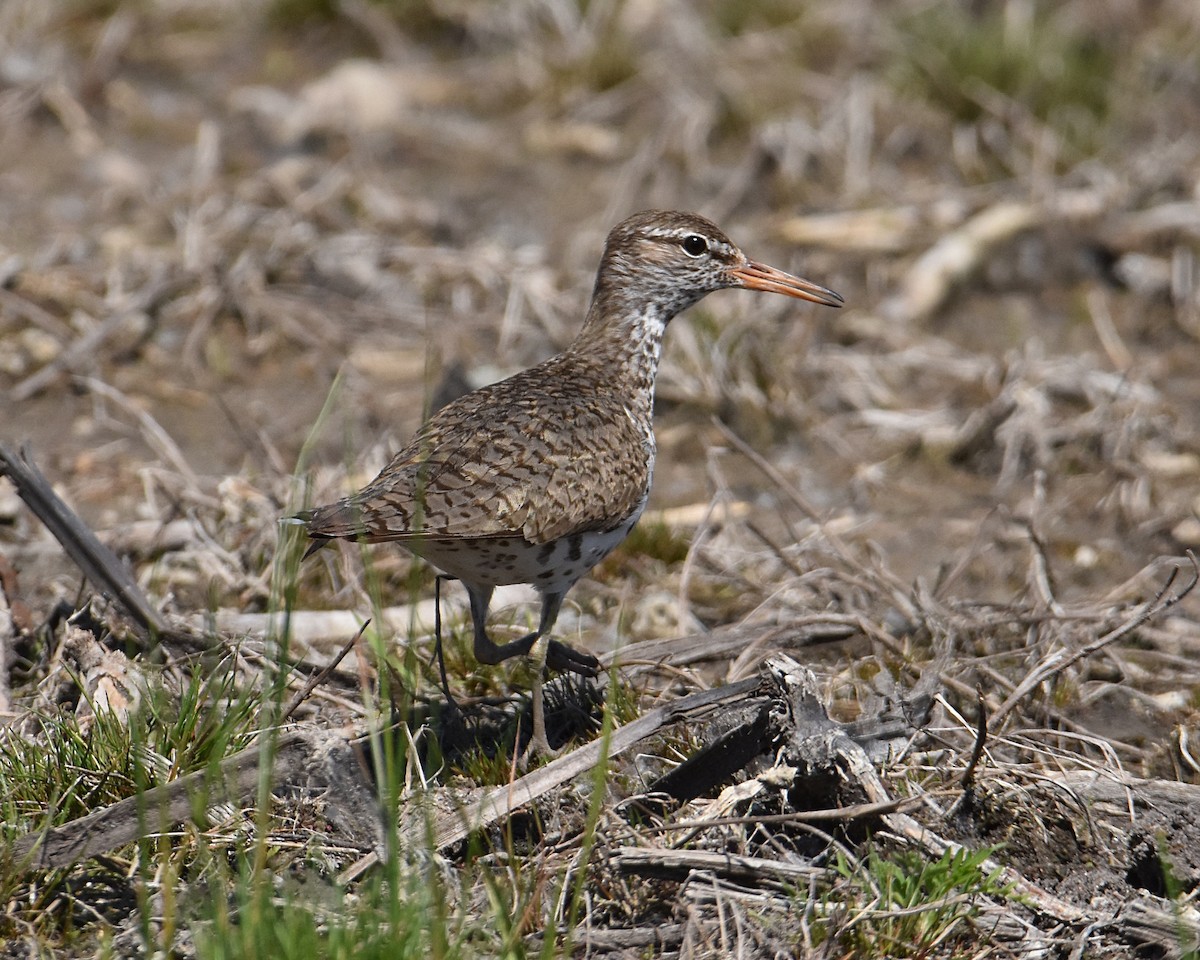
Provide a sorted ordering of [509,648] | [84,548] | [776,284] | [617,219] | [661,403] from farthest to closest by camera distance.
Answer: [617,219] → [661,403] → [776,284] → [509,648] → [84,548]

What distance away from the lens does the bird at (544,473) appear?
172 inches

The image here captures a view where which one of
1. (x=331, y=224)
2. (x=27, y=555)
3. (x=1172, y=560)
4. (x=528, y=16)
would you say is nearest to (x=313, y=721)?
(x=27, y=555)

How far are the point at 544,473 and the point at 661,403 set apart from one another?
2.93 metres

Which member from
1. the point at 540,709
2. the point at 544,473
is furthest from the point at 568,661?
the point at 544,473

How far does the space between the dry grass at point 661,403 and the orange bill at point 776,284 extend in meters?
0.66

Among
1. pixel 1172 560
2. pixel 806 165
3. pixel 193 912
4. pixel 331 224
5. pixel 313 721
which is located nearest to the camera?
pixel 193 912

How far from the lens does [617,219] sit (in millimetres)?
8609

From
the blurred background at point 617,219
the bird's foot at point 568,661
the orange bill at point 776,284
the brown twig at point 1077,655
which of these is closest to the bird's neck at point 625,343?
the orange bill at point 776,284

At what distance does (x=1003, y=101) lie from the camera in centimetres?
939

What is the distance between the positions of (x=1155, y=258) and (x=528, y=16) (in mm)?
4346

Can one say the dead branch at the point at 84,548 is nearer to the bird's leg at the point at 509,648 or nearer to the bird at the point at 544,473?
the bird at the point at 544,473

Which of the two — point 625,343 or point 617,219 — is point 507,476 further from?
point 617,219

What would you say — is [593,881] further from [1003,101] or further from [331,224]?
[1003,101]

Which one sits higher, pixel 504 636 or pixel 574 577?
pixel 574 577
